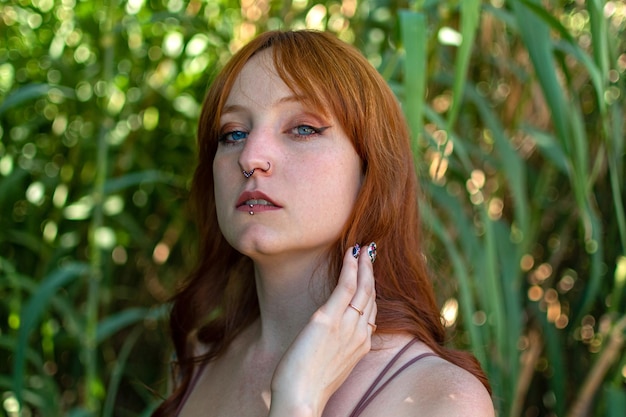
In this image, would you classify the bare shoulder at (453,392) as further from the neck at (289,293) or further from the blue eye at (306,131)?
the blue eye at (306,131)

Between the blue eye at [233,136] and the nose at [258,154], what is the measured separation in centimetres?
5

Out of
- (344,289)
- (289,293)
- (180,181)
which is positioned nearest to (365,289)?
(344,289)

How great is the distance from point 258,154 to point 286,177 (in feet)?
0.14

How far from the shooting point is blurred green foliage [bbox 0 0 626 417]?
1535 mm

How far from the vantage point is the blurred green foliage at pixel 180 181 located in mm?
1535

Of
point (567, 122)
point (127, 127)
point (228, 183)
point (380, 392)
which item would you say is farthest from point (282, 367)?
point (127, 127)

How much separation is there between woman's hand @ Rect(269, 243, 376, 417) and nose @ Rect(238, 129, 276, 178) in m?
0.14

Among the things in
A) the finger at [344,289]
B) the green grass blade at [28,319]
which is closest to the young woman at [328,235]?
the finger at [344,289]

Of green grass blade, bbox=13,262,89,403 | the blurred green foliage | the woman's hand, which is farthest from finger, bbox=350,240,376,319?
green grass blade, bbox=13,262,89,403

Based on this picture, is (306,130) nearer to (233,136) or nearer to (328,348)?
(233,136)

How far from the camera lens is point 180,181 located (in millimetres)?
1781

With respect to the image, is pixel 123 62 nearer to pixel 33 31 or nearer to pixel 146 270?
pixel 33 31

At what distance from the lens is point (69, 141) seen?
180 cm

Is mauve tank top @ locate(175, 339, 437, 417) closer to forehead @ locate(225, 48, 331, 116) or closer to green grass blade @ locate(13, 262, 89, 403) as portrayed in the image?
forehead @ locate(225, 48, 331, 116)
